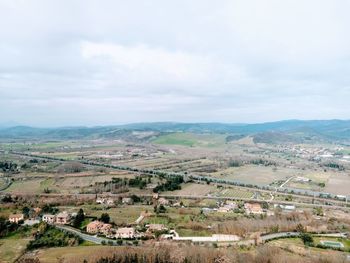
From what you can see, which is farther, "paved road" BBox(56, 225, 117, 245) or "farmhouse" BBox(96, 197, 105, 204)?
"farmhouse" BBox(96, 197, 105, 204)

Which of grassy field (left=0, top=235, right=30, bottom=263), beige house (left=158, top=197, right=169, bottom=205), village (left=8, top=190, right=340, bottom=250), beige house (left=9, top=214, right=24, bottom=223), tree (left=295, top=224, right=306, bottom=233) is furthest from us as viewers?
beige house (left=158, top=197, right=169, bottom=205)

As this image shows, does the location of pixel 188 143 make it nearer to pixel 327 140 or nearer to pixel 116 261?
pixel 327 140

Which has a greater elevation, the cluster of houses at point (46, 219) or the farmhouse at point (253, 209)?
the cluster of houses at point (46, 219)

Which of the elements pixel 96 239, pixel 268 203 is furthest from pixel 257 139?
pixel 96 239

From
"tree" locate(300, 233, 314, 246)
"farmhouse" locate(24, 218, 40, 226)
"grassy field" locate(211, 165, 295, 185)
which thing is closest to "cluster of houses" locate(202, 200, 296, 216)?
"tree" locate(300, 233, 314, 246)

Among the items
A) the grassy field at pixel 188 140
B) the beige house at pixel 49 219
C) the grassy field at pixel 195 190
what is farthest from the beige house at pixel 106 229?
the grassy field at pixel 188 140

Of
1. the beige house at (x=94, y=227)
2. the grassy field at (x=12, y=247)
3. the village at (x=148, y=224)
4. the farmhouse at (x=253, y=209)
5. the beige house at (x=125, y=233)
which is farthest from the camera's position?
the farmhouse at (x=253, y=209)

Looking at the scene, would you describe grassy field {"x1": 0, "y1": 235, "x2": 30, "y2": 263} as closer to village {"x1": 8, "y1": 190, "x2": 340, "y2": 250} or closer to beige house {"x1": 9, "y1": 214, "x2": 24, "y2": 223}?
village {"x1": 8, "y1": 190, "x2": 340, "y2": 250}

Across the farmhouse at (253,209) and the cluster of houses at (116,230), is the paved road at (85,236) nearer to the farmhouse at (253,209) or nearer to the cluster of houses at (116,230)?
the cluster of houses at (116,230)

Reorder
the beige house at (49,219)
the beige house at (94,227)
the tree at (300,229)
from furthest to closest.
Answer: the beige house at (49,219) < the tree at (300,229) < the beige house at (94,227)

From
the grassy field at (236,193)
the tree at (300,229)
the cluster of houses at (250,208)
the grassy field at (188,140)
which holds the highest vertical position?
the grassy field at (188,140)

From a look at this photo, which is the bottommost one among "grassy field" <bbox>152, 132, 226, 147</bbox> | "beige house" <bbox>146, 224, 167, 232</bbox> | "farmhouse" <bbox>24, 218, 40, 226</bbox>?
"farmhouse" <bbox>24, 218, 40, 226</bbox>
